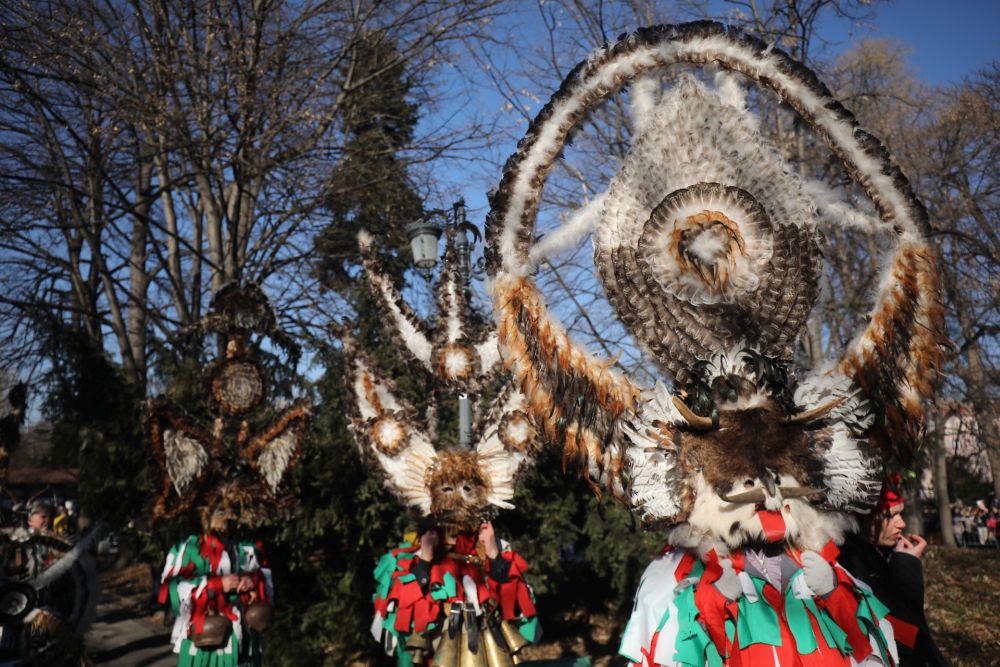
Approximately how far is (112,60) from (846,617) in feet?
28.0

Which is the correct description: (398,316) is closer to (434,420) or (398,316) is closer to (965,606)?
(434,420)

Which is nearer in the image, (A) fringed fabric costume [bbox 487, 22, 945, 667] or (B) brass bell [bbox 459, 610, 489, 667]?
(A) fringed fabric costume [bbox 487, 22, 945, 667]

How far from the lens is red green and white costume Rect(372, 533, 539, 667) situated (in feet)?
14.7

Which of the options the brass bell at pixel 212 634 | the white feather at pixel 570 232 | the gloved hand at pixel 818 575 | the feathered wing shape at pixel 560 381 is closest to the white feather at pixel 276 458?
the brass bell at pixel 212 634

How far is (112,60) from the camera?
7723mm

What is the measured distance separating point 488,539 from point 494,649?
67 cm

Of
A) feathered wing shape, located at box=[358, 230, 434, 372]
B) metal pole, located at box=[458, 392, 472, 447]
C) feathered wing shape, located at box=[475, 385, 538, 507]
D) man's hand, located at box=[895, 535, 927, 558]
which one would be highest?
feathered wing shape, located at box=[358, 230, 434, 372]

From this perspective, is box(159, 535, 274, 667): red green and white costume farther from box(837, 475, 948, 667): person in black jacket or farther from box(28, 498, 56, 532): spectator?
box(837, 475, 948, 667): person in black jacket

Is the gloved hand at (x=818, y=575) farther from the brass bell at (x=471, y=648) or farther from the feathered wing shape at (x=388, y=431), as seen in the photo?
the feathered wing shape at (x=388, y=431)

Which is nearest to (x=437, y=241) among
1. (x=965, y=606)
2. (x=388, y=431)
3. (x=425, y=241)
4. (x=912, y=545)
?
(x=425, y=241)

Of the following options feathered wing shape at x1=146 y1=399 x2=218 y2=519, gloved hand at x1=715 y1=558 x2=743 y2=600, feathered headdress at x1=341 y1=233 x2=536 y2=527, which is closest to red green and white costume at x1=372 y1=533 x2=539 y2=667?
feathered headdress at x1=341 y1=233 x2=536 y2=527

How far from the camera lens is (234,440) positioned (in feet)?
18.5

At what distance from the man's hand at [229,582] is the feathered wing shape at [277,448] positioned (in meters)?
0.66

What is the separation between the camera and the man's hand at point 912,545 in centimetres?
312
